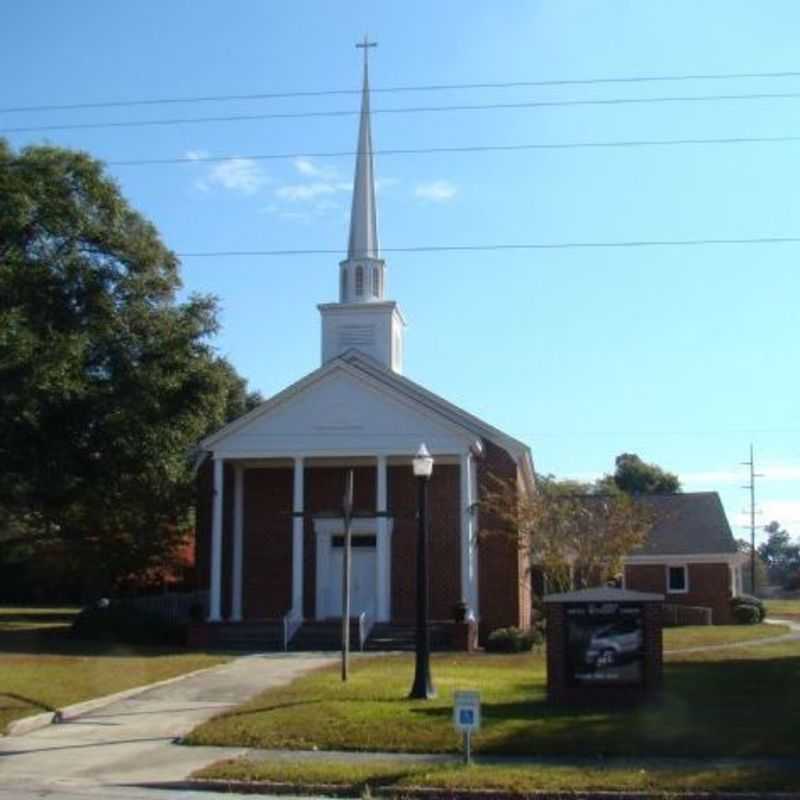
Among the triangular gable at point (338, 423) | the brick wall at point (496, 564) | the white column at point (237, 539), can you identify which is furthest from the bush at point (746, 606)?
the white column at point (237, 539)

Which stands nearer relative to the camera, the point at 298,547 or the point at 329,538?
the point at 298,547

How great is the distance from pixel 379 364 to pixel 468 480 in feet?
17.5

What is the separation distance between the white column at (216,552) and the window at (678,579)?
880 inches

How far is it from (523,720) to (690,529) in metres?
36.3

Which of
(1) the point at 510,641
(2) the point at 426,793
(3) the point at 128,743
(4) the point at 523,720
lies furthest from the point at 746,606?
(2) the point at 426,793

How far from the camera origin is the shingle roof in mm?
48500

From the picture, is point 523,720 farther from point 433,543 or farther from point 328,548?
point 328,548

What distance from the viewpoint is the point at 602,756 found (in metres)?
13.1

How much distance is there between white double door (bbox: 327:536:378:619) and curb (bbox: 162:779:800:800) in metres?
21.3

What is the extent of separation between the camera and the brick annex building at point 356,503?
3209 centimetres

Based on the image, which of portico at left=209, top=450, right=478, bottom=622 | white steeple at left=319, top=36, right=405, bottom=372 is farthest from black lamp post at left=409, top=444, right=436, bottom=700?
white steeple at left=319, top=36, right=405, bottom=372

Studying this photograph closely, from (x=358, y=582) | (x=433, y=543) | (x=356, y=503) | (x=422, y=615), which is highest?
(x=356, y=503)

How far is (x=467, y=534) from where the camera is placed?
3169 centimetres

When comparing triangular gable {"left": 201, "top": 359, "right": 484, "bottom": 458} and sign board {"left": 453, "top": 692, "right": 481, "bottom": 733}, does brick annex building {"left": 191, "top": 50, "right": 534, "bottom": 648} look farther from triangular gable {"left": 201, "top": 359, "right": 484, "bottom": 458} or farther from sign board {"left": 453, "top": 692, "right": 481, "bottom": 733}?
sign board {"left": 453, "top": 692, "right": 481, "bottom": 733}
